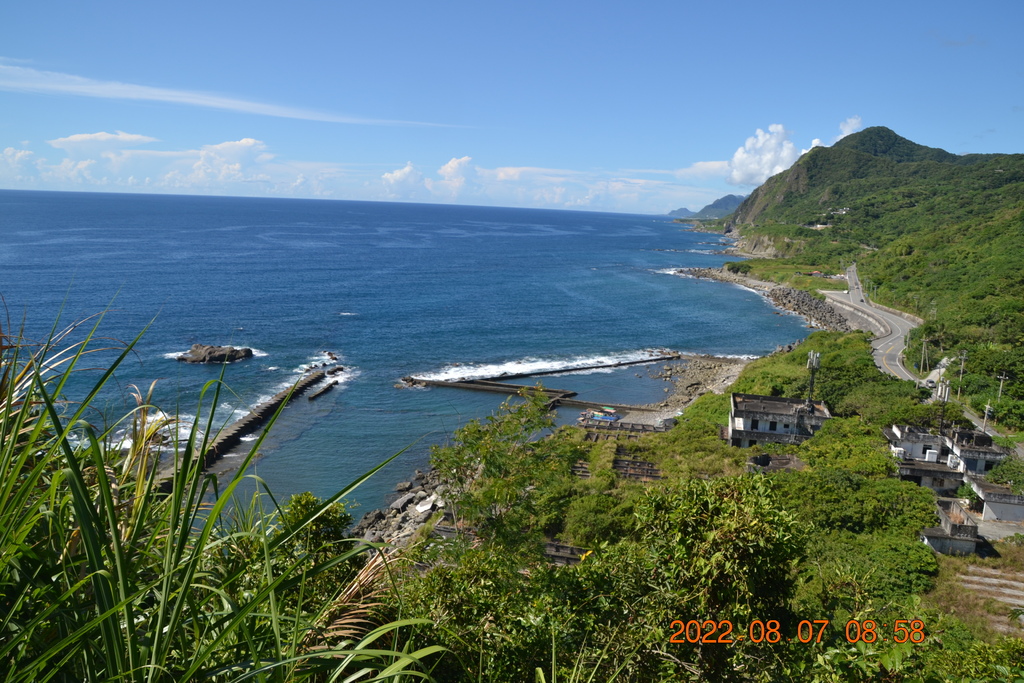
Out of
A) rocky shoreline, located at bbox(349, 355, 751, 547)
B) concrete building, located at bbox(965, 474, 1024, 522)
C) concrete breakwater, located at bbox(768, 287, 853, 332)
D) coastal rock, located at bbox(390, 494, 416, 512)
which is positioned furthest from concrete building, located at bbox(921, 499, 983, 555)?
concrete breakwater, located at bbox(768, 287, 853, 332)

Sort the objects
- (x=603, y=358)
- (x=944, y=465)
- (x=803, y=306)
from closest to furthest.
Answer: (x=944, y=465)
(x=603, y=358)
(x=803, y=306)

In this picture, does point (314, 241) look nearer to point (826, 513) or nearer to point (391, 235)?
point (391, 235)

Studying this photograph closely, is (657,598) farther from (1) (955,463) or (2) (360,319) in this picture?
(2) (360,319)

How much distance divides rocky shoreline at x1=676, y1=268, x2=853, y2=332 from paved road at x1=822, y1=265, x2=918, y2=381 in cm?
229

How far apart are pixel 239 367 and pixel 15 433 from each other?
130 feet

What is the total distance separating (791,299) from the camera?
69.6 m

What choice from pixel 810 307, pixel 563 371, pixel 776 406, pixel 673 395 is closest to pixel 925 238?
pixel 810 307

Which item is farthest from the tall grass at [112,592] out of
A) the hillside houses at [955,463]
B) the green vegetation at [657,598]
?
the hillside houses at [955,463]

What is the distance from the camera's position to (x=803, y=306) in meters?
65.4

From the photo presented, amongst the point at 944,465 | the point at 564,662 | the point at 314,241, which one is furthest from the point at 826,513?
the point at 314,241

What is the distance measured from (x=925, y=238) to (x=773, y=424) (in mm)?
62451

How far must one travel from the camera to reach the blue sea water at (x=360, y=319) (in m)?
31.2

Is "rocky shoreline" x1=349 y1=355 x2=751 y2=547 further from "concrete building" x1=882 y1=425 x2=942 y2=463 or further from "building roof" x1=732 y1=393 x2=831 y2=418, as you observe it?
"concrete building" x1=882 y1=425 x2=942 y2=463
